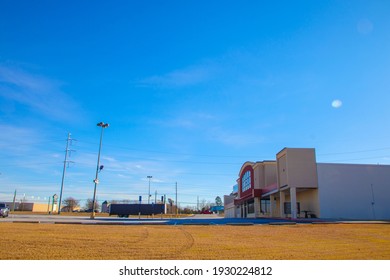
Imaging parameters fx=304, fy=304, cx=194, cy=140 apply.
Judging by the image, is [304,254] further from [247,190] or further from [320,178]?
[247,190]

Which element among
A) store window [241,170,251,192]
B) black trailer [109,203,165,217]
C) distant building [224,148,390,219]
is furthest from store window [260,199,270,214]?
black trailer [109,203,165,217]

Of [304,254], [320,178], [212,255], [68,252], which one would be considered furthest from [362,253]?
[320,178]

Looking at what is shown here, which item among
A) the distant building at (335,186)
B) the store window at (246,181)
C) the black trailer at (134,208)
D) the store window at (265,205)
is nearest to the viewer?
the distant building at (335,186)

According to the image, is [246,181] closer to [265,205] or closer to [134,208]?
[265,205]

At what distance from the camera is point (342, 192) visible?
36062mm

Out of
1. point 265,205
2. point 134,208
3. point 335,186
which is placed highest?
point 335,186

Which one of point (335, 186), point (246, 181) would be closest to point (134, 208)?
point (246, 181)

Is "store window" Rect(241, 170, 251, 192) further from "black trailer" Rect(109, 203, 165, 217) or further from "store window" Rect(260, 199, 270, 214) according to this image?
"black trailer" Rect(109, 203, 165, 217)

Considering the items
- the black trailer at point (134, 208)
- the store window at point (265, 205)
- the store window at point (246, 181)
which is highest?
the store window at point (246, 181)

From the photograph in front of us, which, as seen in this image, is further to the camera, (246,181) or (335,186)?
(246,181)

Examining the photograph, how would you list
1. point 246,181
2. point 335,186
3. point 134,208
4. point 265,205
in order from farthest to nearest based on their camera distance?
point 134,208 < point 246,181 < point 265,205 < point 335,186

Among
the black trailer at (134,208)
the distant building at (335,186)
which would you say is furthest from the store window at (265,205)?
the black trailer at (134,208)

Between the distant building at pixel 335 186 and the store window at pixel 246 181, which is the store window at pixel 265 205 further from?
the distant building at pixel 335 186
